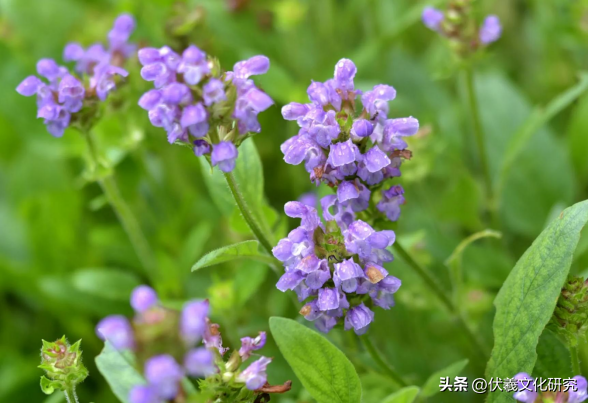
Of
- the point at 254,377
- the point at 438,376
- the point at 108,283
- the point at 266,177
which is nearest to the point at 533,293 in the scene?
the point at 438,376

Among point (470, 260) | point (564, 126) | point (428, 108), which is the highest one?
point (428, 108)

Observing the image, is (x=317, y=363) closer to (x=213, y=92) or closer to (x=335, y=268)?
(x=335, y=268)

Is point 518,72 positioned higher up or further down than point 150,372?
higher up

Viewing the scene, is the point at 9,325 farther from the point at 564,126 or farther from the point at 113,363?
the point at 564,126

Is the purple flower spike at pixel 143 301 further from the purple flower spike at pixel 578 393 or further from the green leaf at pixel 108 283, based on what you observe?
the green leaf at pixel 108 283

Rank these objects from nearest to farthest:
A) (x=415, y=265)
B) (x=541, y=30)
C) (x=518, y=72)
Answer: (x=415, y=265), (x=541, y=30), (x=518, y=72)

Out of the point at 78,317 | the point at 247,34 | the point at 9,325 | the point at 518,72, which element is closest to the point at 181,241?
the point at 78,317

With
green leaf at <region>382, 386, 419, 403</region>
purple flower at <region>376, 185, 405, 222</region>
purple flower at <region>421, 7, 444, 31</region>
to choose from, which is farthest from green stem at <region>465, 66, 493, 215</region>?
green leaf at <region>382, 386, 419, 403</region>
